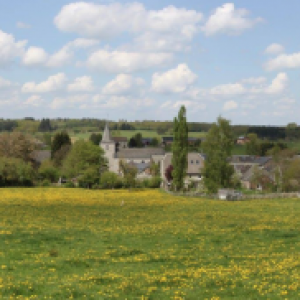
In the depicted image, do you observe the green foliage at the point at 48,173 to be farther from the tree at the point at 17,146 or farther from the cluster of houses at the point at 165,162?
the cluster of houses at the point at 165,162

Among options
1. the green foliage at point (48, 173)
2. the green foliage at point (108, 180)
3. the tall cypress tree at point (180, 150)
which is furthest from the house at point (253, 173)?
the green foliage at point (48, 173)

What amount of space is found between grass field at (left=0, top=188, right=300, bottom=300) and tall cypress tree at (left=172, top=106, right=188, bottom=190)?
4254 cm

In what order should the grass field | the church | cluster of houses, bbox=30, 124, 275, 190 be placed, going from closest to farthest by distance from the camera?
the grass field → cluster of houses, bbox=30, 124, 275, 190 → the church

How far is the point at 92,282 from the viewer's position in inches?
609

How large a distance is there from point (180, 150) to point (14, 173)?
34.3 meters

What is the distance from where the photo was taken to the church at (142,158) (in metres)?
129

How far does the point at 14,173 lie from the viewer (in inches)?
3597

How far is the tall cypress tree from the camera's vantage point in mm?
81000

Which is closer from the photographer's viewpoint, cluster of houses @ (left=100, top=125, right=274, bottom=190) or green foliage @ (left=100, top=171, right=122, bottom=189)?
green foliage @ (left=100, top=171, right=122, bottom=189)

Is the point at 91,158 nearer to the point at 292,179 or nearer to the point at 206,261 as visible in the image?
the point at 292,179

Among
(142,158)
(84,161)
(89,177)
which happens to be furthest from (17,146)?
(142,158)

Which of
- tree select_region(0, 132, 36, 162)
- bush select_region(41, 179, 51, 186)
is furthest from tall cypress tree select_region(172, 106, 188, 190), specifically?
tree select_region(0, 132, 36, 162)

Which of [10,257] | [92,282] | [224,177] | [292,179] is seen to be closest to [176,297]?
[92,282]

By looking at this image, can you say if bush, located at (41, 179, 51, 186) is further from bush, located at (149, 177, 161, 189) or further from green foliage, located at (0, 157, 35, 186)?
bush, located at (149, 177, 161, 189)
